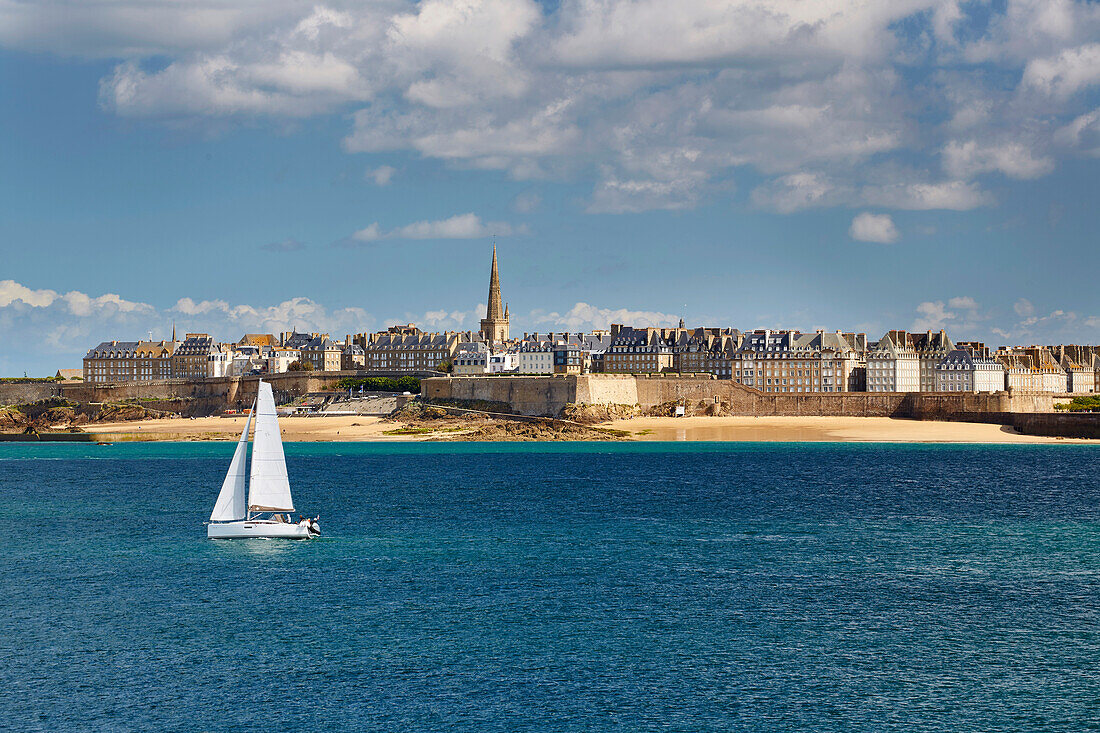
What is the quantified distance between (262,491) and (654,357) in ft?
288

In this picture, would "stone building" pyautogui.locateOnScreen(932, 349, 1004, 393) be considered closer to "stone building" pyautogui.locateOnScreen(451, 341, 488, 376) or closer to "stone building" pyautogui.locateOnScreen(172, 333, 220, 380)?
"stone building" pyautogui.locateOnScreen(451, 341, 488, 376)

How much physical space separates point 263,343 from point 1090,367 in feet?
340

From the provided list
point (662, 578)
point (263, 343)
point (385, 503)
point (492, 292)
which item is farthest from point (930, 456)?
point (263, 343)

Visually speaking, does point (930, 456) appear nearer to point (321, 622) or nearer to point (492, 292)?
point (321, 622)

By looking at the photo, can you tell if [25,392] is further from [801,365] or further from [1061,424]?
[1061,424]

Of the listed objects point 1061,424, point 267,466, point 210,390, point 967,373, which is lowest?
point 1061,424

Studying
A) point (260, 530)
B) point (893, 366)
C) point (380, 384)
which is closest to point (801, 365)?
point (893, 366)

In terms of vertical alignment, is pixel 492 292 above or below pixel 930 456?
above

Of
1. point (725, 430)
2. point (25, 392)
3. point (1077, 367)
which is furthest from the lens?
point (1077, 367)

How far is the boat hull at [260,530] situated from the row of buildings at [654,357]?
Result: 79437 millimetres

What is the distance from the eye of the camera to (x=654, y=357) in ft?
390

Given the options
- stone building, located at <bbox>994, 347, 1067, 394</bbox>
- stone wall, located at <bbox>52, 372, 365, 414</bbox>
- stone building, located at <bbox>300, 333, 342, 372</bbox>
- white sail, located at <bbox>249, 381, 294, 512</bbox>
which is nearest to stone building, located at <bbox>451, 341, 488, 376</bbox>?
stone wall, located at <bbox>52, 372, 365, 414</bbox>

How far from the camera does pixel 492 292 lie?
14875cm

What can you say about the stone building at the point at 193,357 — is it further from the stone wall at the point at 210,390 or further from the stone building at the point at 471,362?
the stone building at the point at 471,362
